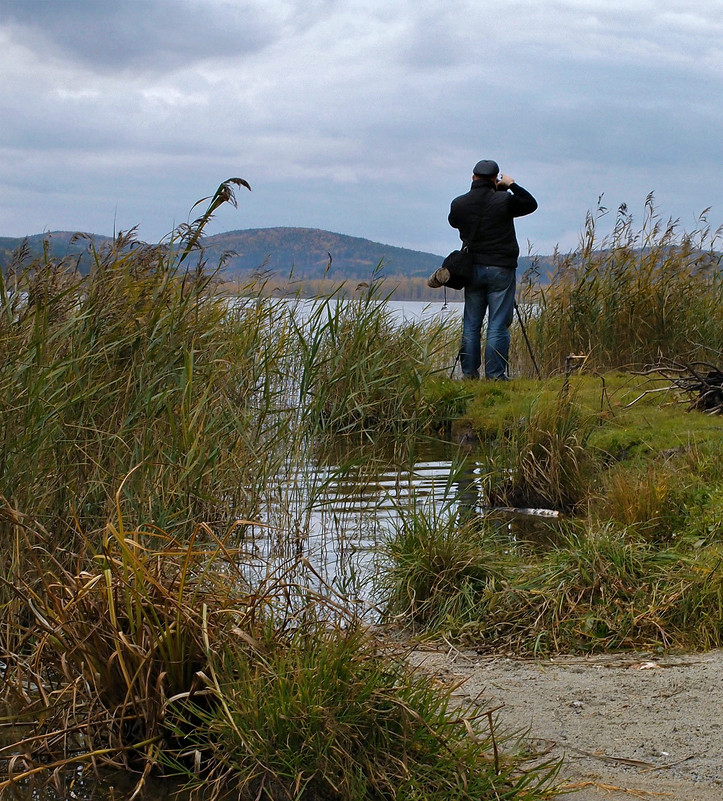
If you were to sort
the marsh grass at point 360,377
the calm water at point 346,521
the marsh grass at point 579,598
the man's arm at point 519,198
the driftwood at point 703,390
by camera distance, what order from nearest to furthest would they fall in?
the marsh grass at point 579,598 < the calm water at point 346,521 < the marsh grass at point 360,377 < the driftwood at point 703,390 < the man's arm at point 519,198

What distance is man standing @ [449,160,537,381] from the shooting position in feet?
34.6

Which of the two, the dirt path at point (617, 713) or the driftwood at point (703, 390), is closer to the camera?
the dirt path at point (617, 713)

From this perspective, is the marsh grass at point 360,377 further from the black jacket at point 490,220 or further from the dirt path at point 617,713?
the black jacket at point 490,220

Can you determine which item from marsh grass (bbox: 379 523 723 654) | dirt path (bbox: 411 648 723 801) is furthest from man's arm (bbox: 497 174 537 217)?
dirt path (bbox: 411 648 723 801)

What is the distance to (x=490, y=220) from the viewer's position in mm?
10617

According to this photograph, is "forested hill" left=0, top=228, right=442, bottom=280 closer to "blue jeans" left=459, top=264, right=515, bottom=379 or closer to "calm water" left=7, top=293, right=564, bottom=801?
"calm water" left=7, top=293, right=564, bottom=801

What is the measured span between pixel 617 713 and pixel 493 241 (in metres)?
7.86

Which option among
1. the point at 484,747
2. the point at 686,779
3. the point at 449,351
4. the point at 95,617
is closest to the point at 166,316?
the point at 95,617

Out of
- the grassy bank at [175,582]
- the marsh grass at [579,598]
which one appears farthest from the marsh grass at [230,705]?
the marsh grass at [579,598]

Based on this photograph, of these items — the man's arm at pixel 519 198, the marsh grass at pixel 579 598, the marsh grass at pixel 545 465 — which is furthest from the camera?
the man's arm at pixel 519 198

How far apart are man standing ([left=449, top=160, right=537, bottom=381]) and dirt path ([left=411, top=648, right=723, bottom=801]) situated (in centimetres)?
692

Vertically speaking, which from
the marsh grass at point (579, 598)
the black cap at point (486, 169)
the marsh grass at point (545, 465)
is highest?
the black cap at point (486, 169)

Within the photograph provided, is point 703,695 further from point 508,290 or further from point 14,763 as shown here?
point 508,290

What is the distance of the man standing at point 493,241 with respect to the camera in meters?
10.6
